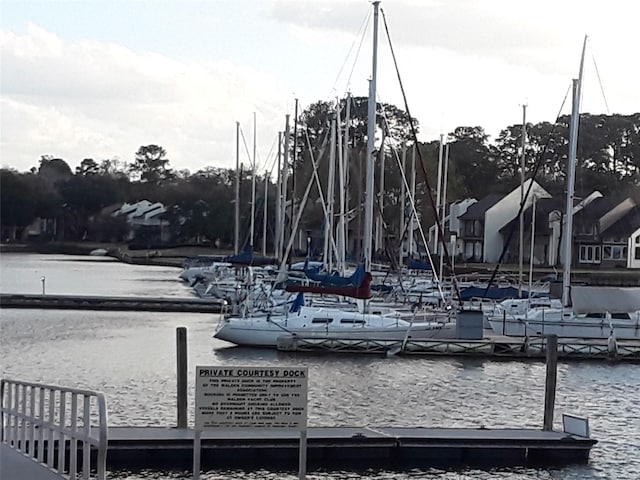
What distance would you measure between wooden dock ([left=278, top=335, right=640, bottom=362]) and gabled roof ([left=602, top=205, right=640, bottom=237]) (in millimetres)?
57375

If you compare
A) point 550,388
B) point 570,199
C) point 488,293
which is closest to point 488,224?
point 488,293

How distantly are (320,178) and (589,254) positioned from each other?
30915mm

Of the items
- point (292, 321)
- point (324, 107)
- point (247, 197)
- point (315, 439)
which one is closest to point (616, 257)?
point (324, 107)

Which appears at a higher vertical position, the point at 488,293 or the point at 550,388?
the point at 488,293

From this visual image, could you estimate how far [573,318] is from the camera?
148ft

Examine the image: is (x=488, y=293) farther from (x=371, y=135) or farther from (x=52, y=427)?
(x=52, y=427)

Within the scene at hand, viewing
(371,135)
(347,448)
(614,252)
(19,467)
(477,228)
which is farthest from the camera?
(477,228)

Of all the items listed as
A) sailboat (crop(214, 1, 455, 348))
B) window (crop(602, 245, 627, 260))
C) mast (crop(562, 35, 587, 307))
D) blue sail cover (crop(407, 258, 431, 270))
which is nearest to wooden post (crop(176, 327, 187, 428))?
sailboat (crop(214, 1, 455, 348))

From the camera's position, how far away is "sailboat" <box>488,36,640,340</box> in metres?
44.1

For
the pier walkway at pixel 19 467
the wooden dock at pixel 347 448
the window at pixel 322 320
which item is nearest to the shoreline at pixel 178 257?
the window at pixel 322 320

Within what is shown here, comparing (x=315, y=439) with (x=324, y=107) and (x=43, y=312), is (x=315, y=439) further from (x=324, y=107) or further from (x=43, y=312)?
(x=324, y=107)

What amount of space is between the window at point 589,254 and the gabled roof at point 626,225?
2.25 metres

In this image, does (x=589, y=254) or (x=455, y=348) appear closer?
(x=455, y=348)

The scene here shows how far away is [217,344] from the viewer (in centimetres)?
4441
